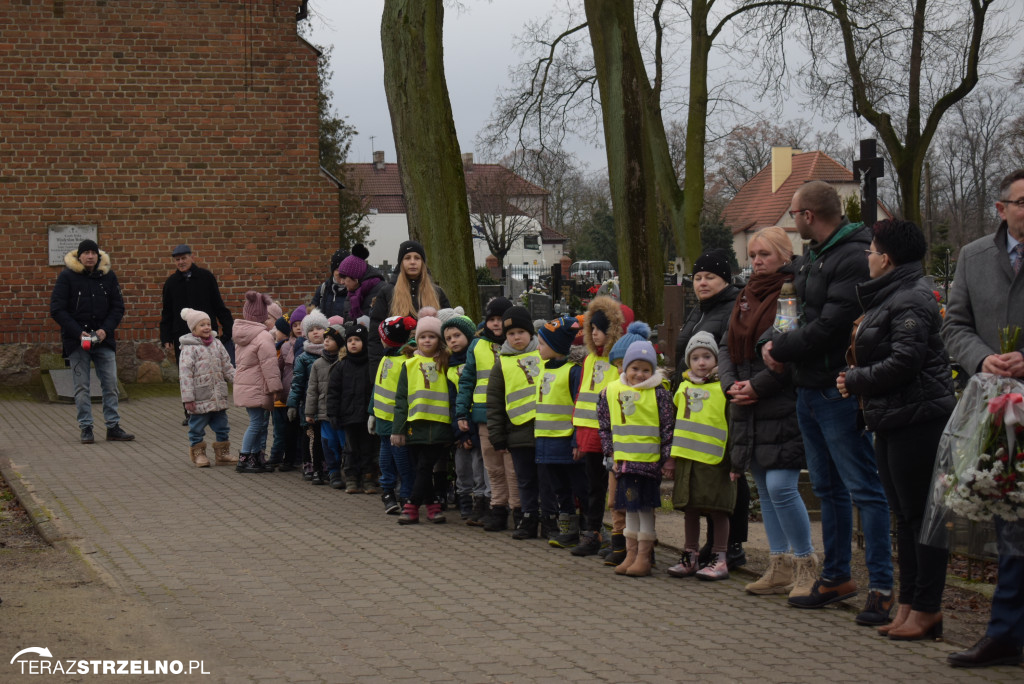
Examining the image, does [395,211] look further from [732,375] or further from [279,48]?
[732,375]

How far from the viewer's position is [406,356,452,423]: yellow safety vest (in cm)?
902

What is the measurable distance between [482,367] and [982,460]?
4245mm

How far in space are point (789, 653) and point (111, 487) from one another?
6730 mm

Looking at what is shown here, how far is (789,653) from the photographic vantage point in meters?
5.50

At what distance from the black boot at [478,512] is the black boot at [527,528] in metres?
0.59

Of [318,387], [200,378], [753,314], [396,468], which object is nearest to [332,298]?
[200,378]

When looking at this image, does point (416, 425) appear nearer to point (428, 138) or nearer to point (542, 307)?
point (428, 138)

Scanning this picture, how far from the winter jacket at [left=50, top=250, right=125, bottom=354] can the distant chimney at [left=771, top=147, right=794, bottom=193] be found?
61867 mm

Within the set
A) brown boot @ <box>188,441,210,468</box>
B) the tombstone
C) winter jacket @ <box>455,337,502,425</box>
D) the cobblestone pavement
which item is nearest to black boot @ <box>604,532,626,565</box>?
the cobblestone pavement

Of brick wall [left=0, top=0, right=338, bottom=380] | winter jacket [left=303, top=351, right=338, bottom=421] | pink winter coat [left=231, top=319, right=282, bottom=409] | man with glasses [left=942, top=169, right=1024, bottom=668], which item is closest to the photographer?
man with glasses [left=942, top=169, right=1024, bottom=668]

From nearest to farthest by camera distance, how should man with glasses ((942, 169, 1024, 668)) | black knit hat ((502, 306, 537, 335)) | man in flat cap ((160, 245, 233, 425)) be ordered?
man with glasses ((942, 169, 1024, 668)) < black knit hat ((502, 306, 537, 335)) < man in flat cap ((160, 245, 233, 425))

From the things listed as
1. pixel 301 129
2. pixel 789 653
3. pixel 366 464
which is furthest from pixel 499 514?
pixel 301 129

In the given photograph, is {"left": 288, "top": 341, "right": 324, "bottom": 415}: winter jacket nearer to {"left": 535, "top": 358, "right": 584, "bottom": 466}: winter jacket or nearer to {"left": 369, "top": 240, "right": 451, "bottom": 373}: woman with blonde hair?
{"left": 369, "top": 240, "right": 451, "bottom": 373}: woman with blonde hair

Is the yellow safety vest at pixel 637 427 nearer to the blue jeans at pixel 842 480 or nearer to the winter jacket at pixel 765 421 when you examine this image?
the winter jacket at pixel 765 421
